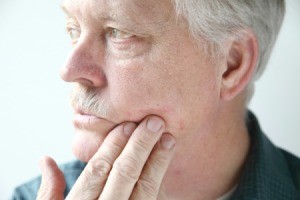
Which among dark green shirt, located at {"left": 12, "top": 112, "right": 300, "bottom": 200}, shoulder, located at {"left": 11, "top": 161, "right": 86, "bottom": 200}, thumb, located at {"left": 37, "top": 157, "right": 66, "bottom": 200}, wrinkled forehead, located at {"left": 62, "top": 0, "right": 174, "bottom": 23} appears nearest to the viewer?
wrinkled forehead, located at {"left": 62, "top": 0, "right": 174, "bottom": 23}

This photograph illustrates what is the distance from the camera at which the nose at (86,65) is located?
1.21 metres

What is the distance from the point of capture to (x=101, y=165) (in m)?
1.22

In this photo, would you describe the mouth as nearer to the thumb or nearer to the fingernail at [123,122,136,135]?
the fingernail at [123,122,136,135]

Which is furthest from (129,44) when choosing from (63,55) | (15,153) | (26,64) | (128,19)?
(15,153)

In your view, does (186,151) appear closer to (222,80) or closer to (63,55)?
(222,80)

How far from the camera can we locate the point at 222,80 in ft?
4.38

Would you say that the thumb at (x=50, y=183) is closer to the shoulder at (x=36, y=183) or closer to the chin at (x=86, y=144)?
the chin at (x=86, y=144)

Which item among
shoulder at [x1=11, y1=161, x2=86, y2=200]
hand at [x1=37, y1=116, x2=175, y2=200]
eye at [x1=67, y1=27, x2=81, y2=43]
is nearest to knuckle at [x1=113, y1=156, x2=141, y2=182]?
hand at [x1=37, y1=116, x2=175, y2=200]

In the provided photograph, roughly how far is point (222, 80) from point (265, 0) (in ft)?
0.97

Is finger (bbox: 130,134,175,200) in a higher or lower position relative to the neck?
higher

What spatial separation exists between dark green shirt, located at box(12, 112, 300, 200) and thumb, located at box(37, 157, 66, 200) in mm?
289

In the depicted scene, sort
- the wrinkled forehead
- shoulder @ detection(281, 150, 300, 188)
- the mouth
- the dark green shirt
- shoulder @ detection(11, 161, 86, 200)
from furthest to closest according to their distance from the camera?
shoulder @ detection(11, 161, 86, 200) → shoulder @ detection(281, 150, 300, 188) → the dark green shirt → the mouth → the wrinkled forehead

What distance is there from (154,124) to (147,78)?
0.13 meters

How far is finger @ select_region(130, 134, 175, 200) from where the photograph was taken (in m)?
1.21
